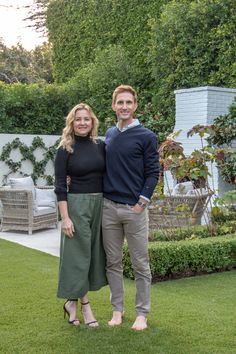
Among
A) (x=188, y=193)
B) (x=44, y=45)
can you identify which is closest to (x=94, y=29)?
(x=188, y=193)

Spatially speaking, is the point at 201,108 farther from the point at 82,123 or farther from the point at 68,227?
the point at 68,227

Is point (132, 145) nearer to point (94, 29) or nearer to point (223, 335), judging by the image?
point (223, 335)

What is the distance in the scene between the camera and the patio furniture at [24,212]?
8.38 m

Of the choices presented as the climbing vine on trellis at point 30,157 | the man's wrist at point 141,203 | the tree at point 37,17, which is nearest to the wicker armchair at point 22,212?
the climbing vine on trellis at point 30,157

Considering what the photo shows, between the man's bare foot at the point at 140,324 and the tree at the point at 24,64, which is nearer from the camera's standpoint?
the man's bare foot at the point at 140,324

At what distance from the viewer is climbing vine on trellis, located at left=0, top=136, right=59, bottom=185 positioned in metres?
10.1

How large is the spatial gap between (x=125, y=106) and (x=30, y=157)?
6966 millimetres

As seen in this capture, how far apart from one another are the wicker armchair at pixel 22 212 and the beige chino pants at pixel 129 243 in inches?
187

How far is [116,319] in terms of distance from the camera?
3.82 meters

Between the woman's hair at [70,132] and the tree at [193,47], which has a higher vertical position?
the tree at [193,47]

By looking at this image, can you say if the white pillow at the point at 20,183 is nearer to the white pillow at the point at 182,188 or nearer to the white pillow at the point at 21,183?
the white pillow at the point at 21,183

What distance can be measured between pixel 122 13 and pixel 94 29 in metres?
1.32

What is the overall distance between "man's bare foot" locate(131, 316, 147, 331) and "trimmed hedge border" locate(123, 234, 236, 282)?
4.66ft

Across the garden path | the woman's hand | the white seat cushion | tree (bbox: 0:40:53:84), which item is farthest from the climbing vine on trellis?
Result: tree (bbox: 0:40:53:84)
